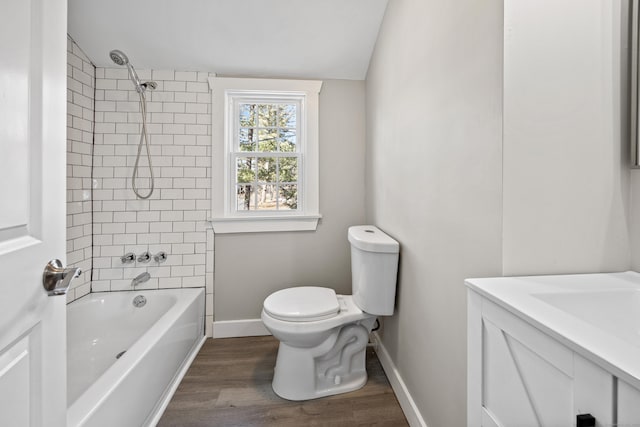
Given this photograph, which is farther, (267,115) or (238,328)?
(267,115)

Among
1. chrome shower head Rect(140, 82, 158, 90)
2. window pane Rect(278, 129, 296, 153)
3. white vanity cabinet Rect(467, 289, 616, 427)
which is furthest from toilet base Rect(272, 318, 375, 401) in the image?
chrome shower head Rect(140, 82, 158, 90)

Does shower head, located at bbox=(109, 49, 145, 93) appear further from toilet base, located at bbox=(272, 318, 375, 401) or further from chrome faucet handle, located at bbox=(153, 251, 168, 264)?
toilet base, located at bbox=(272, 318, 375, 401)

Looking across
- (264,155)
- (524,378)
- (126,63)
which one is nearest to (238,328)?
(264,155)

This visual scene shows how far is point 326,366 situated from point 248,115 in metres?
1.93

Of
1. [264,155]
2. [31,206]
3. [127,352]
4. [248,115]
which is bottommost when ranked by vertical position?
[127,352]

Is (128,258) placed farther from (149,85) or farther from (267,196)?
(149,85)

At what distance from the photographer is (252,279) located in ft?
7.64

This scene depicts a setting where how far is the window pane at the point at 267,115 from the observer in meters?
2.42

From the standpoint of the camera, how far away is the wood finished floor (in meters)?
1.47

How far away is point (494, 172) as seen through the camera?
85cm

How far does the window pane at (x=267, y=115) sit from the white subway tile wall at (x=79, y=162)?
3.95 feet

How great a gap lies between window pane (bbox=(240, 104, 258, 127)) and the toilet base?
168 cm

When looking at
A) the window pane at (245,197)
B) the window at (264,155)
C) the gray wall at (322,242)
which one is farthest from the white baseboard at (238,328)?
the window pane at (245,197)

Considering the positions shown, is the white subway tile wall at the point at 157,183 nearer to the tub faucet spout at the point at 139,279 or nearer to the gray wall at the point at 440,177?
the tub faucet spout at the point at 139,279
